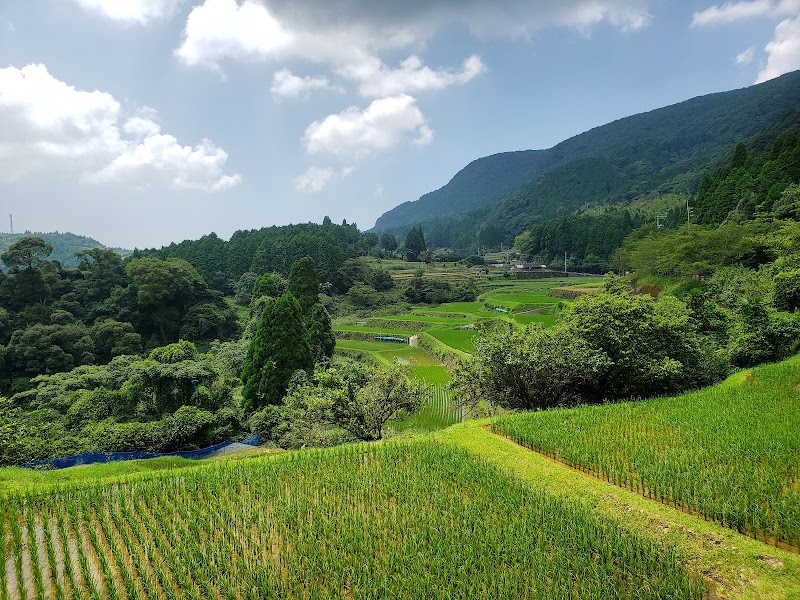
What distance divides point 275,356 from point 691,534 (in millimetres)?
17927

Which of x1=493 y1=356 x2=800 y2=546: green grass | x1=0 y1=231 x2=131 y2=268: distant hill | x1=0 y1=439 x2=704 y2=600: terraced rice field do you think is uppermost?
x1=0 y1=231 x2=131 y2=268: distant hill

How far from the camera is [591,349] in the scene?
14586 mm

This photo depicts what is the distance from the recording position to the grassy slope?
5598mm

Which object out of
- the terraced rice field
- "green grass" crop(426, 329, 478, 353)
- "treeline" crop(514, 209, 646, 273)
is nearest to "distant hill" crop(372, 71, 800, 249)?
"treeline" crop(514, 209, 646, 273)

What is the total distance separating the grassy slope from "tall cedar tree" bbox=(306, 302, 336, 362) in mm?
20689

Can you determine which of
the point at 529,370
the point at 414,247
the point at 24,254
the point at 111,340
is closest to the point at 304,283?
the point at 111,340

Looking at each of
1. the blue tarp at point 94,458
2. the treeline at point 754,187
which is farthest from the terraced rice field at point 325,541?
the treeline at point 754,187

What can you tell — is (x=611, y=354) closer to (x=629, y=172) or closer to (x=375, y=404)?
(x=375, y=404)

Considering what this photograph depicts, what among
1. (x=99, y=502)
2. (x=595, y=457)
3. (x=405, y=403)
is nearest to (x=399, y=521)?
(x=595, y=457)

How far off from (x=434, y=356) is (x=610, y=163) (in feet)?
559

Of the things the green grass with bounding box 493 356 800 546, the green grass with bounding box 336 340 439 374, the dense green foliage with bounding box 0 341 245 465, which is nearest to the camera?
the green grass with bounding box 493 356 800 546

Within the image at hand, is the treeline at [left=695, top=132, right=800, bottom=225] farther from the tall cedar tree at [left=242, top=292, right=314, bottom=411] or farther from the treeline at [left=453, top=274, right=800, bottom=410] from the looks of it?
the tall cedar tree at [left=242, top=292, right=314, bottom=411]

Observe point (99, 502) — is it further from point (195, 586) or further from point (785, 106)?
point (785, 106)

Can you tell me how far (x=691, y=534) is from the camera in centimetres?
662
